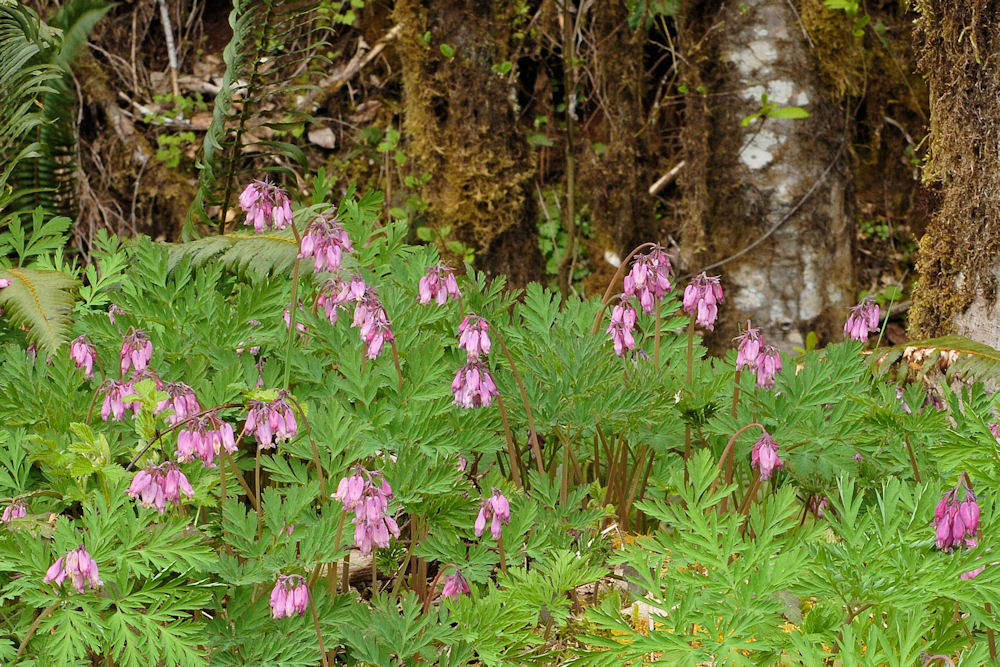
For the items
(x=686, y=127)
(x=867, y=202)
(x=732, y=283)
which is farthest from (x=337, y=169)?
(x=867, y=202)

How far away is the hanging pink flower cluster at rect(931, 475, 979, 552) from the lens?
151 cm

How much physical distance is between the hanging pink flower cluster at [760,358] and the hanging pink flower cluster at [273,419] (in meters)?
1.05

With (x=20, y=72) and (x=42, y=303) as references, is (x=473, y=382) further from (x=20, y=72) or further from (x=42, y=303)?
(x=20, y=72)

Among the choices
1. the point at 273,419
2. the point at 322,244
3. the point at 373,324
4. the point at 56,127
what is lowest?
the point at 56,127

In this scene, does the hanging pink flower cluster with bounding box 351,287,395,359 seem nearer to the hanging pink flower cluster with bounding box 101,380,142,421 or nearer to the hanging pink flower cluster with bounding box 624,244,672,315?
the hanging pink flower cluster with bounding box 101,380,142,421

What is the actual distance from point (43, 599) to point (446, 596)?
735 mm

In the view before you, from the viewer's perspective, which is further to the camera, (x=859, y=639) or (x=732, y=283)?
(x=732, y=283)

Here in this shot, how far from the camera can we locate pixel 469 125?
18.3ft

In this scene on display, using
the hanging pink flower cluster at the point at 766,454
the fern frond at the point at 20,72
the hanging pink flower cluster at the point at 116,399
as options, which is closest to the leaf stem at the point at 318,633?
the hanging pink flower cluster at the point at 116,399

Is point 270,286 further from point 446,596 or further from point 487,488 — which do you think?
point 446,596

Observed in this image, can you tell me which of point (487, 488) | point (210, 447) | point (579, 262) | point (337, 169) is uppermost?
point (210, 447)

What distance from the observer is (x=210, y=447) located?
69.7 inches

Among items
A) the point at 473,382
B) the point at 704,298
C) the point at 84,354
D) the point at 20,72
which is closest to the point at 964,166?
the point at 704,298

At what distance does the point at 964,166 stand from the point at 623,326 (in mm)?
2177
